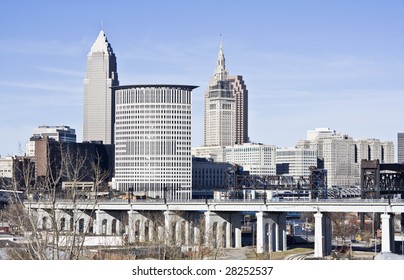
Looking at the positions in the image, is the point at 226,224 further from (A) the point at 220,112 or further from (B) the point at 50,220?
(A) the point at 220,112

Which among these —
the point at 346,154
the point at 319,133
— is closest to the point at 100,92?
the point at 319,133

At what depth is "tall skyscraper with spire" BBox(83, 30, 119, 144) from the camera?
11646cm

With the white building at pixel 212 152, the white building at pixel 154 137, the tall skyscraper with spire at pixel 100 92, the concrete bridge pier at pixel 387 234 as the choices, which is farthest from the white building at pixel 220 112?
the concrete bridge pier at pixel 387 234

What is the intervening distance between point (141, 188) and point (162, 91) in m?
12.4

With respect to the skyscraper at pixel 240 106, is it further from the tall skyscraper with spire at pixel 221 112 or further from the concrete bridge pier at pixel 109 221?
the concrete bridge pier at pixel 109 221

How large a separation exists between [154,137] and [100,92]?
37.8 m

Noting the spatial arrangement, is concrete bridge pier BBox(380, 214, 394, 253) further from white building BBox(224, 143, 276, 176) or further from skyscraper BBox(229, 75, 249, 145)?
skyscraper BBox(229, 75, 249, 145)

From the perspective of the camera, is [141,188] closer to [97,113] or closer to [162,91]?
[162,91]

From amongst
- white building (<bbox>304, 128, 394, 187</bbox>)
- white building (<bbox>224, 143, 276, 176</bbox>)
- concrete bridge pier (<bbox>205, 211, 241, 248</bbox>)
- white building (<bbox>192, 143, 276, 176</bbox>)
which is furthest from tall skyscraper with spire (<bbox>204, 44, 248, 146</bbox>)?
concrete bridge pier (<bbox>205, 211, 241, 248</bbox>)

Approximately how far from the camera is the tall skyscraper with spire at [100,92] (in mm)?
116463

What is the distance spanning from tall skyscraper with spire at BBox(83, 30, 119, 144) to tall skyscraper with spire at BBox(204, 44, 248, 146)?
16.5 m

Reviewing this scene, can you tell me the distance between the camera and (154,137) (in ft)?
273

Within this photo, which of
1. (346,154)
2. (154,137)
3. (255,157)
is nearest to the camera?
(154,137)
